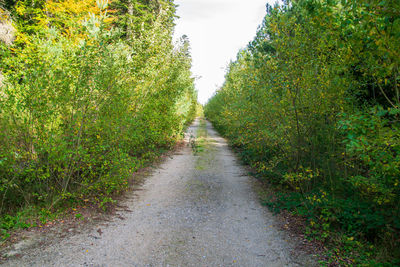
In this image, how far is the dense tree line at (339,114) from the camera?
111 inches

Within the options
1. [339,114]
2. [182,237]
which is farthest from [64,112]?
[339,114]

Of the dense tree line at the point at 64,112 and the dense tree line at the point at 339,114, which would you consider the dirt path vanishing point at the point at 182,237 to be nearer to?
the dense tree line at the point at 339,114

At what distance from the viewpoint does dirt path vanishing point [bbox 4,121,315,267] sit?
375 cm

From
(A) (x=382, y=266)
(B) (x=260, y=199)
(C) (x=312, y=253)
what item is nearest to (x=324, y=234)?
(C) (x=312, y=253)

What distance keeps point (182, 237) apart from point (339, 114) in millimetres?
3527

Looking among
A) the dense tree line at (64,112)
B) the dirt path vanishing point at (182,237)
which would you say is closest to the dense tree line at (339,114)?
the dirt path vanishing point at (182,237)

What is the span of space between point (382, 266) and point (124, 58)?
6.31 metres

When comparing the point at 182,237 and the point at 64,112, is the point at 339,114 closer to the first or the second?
the point at 182,237

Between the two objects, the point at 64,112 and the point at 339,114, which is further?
the point at 64,112

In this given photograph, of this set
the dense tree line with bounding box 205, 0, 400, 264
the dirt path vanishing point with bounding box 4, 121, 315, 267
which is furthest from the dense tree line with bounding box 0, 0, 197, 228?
the dense tree line with bounding box 205, 0, 400, 264

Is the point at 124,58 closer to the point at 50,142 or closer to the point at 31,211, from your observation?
the point at 50,142

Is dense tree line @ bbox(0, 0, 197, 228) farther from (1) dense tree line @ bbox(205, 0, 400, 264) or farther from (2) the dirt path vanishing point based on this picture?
(1) dense tree line @ bbox(205, 0, 400, 264)

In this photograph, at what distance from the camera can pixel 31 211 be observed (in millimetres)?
4809

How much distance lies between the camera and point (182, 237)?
4.52m
